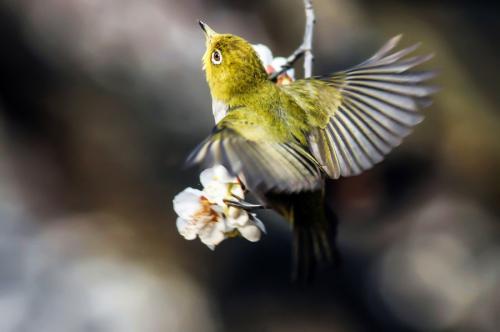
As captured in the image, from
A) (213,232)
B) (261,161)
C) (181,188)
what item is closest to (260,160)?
(261,161)

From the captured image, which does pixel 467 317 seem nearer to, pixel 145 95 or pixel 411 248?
pixel 411 248

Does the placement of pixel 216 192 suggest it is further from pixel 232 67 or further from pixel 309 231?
pixel 232 67

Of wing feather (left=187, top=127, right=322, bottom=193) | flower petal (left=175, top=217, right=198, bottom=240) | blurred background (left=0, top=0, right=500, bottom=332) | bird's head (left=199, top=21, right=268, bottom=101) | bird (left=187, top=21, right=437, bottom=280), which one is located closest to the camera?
wing feather (left=187, top=127, right=322, bottom=193)

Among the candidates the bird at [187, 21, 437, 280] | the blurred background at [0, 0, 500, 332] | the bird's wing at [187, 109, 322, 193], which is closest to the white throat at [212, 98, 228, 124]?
the bird at [187, 21, 437, 280]

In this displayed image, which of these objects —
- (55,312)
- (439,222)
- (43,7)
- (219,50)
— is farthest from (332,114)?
(43,7)

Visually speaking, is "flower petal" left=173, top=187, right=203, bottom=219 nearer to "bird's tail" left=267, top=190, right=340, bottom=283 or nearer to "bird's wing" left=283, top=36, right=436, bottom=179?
"bird's tail" left=267, top=190, right=340, bottom=283

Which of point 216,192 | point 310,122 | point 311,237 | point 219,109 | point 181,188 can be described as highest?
point 181,188
